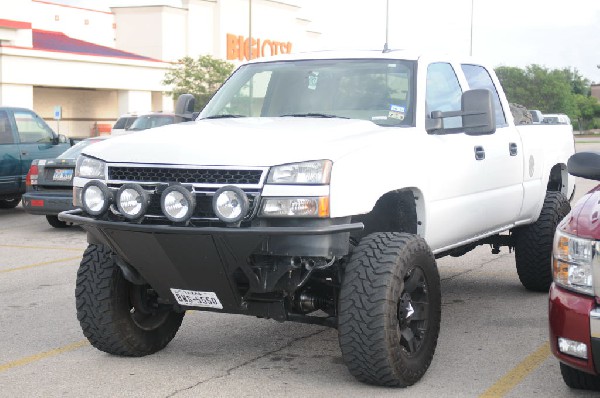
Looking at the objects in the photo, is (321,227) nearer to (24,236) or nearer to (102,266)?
(102,266)

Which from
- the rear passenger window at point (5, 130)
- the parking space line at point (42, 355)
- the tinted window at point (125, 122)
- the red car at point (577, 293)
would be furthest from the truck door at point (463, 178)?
the tinted window at point (125, 122)

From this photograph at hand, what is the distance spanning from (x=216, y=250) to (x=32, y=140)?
1197cm

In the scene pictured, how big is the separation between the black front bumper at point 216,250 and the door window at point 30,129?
11.0 meters

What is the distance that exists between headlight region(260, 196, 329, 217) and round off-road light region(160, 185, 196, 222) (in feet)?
1.33

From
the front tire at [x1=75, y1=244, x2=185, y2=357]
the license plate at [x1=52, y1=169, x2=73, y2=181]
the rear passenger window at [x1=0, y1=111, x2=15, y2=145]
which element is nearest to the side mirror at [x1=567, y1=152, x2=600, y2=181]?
the front tire at [x1=75, y1=244, x2=185, y2=357]

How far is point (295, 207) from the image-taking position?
17.8 feet

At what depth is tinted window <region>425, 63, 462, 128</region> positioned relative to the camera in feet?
23.2

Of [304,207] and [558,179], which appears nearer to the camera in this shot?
[304,207]

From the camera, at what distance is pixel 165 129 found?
256 inches

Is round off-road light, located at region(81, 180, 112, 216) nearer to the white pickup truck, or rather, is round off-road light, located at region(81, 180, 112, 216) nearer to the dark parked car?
the white pickup truck

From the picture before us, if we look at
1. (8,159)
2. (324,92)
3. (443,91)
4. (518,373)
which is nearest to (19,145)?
(8,159)

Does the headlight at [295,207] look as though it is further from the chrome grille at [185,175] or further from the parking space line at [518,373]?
the parking space line at [518,373]

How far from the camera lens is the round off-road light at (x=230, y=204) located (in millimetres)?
5398

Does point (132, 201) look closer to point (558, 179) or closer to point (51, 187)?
point (558, 179)
